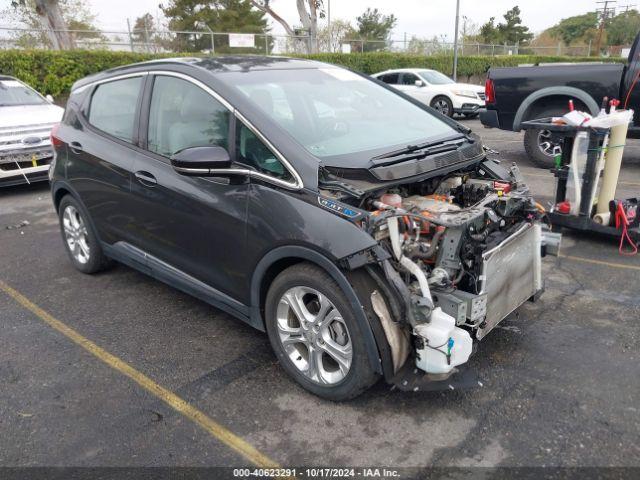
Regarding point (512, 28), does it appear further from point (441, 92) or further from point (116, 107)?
→ point (116, 107)

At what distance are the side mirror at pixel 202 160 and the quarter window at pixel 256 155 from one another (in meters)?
0.10

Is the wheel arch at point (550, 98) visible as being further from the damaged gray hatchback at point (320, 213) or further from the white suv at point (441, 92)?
the white suv at point (441, 92)

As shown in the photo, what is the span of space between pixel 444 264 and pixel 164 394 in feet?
5.74

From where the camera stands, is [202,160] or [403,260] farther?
[202,160]

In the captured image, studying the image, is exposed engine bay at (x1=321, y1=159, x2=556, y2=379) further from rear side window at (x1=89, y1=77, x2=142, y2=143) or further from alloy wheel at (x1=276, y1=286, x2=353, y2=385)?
rear side window at (x1=89, y1=77, x2=142, y2=143)

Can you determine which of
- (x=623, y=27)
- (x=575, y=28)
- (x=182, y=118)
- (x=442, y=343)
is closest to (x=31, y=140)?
(x=182, y=118)

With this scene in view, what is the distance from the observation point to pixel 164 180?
3.58 m

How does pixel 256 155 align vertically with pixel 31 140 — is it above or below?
above

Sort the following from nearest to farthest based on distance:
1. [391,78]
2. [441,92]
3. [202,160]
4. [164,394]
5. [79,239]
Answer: [202,160]
[164,394]
[79,239]
[441,92]
[391,78]

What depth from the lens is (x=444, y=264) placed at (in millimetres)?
2842

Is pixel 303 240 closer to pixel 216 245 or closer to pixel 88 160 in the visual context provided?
pixel 216 245

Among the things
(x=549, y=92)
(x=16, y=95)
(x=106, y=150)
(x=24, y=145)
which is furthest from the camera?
(x=16, y=95)

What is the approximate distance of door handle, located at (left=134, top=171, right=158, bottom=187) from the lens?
12.0 feet

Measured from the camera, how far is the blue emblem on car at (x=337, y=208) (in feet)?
8.92
